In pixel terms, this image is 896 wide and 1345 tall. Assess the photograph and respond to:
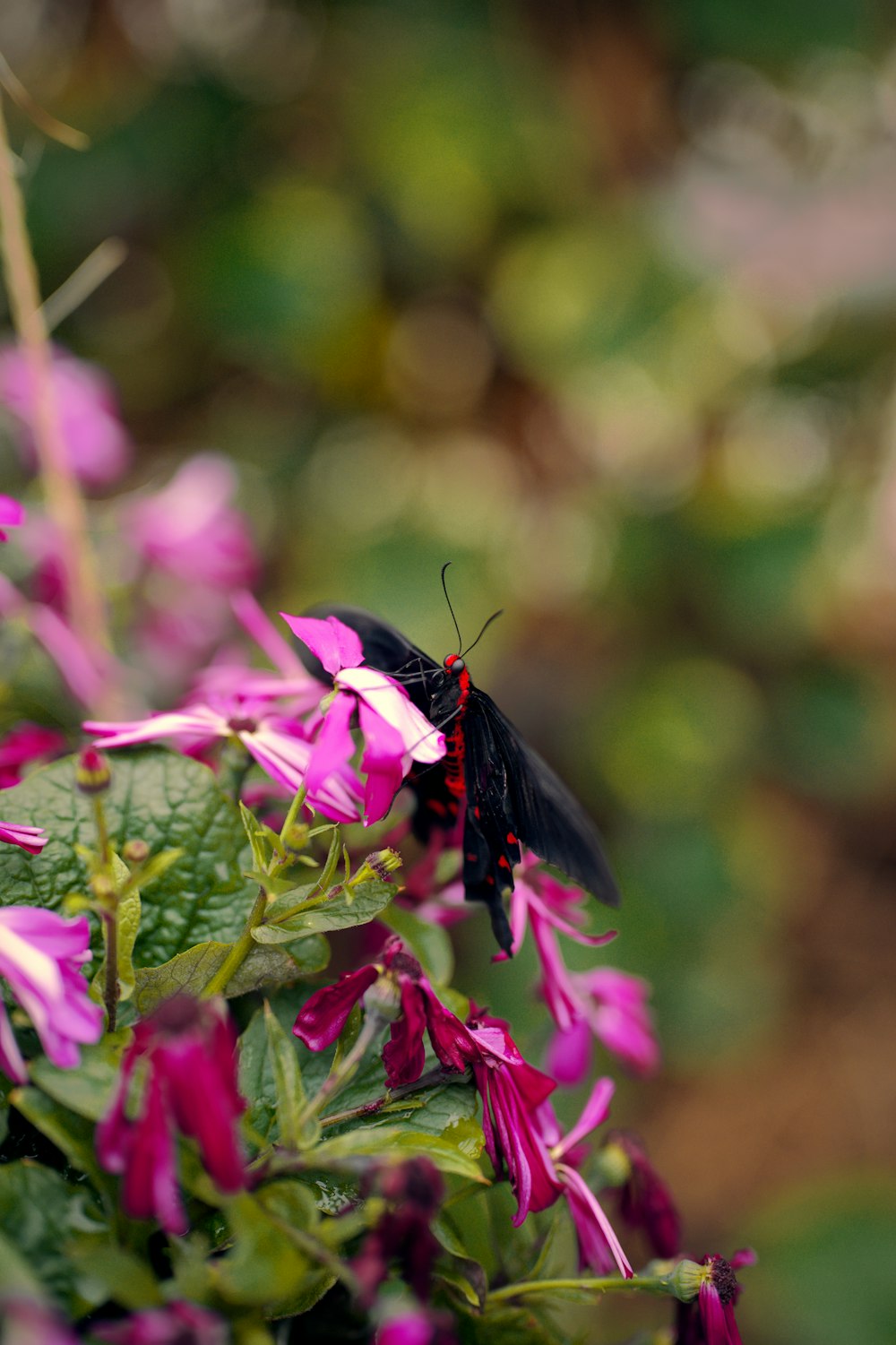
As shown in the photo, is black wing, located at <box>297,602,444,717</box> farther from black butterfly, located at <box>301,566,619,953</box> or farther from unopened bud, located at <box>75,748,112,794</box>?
unopened bud, located at <box>75,748,112,794</box>

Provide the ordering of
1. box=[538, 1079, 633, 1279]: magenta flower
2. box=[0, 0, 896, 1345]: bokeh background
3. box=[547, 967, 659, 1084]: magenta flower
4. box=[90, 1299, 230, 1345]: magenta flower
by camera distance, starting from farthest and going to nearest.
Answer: box=[0, 0, 896, 1345]: bokeh background < box=[547, 967, 659, 1084]: magenta flower < box=[538, 1079, 633, 1279]: magenta flower < box=[90, 1299, 230, 1345]: magenta flower

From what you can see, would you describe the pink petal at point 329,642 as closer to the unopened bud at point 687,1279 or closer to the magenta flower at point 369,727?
the magenta flower at point 369,727

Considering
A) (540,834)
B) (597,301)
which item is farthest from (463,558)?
(540,834)

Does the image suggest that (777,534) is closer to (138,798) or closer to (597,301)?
(597,301)

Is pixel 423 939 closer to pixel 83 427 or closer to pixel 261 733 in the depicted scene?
pixel 261 733

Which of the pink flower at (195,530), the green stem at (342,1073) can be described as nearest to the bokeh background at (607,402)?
the pink flower at (195,530)

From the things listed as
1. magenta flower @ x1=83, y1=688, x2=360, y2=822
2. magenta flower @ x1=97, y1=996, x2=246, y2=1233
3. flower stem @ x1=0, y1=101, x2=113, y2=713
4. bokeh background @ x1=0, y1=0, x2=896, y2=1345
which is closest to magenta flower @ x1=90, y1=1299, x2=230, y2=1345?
magenta flower @ x1=97, y1=996, x2=246, y2=1233
